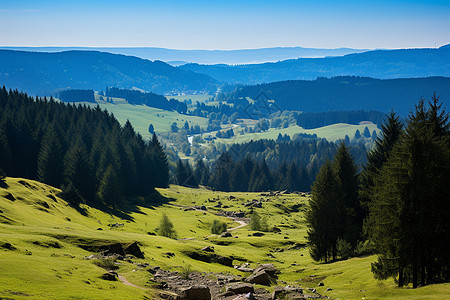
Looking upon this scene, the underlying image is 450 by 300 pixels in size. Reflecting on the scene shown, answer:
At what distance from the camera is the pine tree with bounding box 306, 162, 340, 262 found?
198 feet

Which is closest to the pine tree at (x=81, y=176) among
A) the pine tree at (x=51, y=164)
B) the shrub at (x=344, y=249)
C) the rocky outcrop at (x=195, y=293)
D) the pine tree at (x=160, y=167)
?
the pine tree at (x=51, y=164)

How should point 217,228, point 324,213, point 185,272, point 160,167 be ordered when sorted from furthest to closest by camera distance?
point 160,167
point 217,228
point 324,213
point 185,272

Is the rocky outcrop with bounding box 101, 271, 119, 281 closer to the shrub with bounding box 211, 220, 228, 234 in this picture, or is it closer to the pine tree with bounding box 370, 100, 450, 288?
the pine tree with bounding box 370, 100, 450, 288

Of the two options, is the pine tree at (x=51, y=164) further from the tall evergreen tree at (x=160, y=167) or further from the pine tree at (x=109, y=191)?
the tall evergreen tree at (x=160, y=167)

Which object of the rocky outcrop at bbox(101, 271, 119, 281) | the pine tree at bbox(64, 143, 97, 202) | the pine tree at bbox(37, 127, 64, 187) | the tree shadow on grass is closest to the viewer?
the rocky outcrop at bbox(101, 271, 119, 281)

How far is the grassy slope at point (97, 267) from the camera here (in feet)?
94.0

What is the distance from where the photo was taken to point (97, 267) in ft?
119

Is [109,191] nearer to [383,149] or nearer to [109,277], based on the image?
[383,149]

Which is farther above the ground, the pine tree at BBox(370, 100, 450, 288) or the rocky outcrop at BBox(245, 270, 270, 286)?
the pine tree at BBox(370, 100, 450, 288)

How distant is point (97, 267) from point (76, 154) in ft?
226

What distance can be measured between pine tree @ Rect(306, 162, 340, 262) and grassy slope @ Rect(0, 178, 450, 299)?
4.03 metres

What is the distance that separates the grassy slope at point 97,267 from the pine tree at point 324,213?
4.03 meters

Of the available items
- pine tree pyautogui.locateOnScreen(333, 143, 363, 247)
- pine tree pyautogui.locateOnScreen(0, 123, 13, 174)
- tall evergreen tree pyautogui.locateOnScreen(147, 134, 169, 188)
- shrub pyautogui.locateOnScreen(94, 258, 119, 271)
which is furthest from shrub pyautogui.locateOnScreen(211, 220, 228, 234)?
tall evergreen tree pyautogui.locateOnScreen(147, 134, 169, 188)

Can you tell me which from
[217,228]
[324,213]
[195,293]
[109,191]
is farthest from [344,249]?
[109,191]
